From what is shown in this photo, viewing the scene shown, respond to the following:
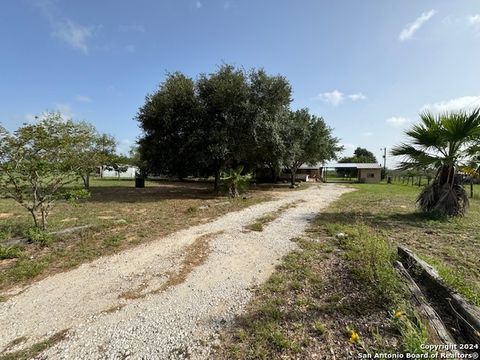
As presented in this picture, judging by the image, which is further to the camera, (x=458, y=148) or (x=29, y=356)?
(x=458, y=148)

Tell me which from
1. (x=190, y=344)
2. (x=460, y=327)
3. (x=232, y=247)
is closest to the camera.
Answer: (x=460, y=327)

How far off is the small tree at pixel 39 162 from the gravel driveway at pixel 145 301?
231 cm

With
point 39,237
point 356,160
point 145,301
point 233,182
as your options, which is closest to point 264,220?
point 145,301

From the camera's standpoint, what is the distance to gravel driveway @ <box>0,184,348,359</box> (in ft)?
7.86

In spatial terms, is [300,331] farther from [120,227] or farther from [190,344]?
[120,227]

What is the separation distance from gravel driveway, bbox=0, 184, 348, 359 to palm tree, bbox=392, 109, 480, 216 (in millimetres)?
5235

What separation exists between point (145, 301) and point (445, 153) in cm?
869

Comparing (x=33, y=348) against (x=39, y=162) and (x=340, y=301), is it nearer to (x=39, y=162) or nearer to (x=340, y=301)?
(x=340, y=301)

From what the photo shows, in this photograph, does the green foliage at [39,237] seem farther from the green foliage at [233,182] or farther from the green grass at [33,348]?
the green foliage at [233,182]

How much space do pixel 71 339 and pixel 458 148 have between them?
9649mm

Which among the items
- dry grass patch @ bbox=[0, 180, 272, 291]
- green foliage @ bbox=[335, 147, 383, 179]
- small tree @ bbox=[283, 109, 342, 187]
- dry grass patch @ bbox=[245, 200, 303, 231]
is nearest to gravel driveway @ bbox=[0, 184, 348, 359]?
dry grass patch @ bbox=[0, 180, 272, 291]

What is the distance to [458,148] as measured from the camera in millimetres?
7363

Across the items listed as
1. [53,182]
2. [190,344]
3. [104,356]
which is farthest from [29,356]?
[53,182]

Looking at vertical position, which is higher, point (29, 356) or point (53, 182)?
point (53, 182)
